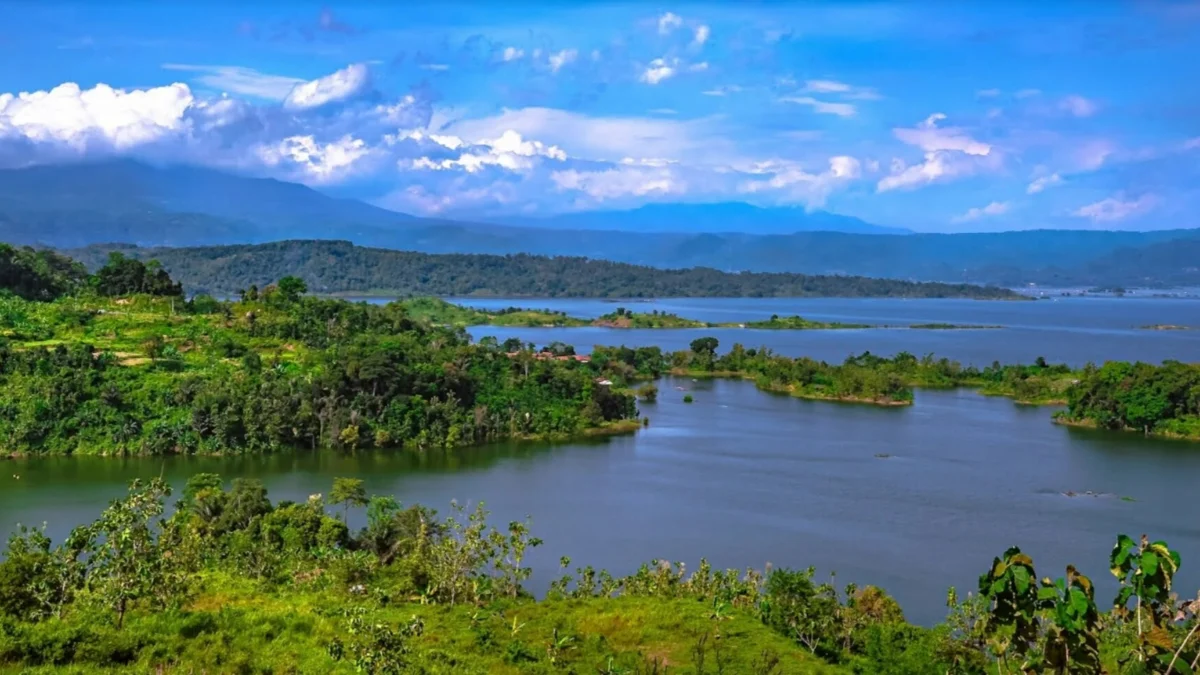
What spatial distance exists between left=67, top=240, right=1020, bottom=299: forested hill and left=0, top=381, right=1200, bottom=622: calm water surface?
10182 centimetres

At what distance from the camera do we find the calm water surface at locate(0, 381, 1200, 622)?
23.9 meters

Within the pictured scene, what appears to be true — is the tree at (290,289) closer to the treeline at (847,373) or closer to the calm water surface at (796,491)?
the treeline at (847,373)

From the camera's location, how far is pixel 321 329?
44.8 m

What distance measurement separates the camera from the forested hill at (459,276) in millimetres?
142000

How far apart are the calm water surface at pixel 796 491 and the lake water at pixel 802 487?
0.09m

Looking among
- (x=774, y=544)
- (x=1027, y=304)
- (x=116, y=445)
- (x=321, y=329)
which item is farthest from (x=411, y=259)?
(x=774, y=544)

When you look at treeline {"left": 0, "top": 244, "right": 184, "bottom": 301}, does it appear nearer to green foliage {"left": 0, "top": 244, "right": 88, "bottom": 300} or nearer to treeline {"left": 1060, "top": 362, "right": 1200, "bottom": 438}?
green foliage {"left": 0, "top": 244, "right": 88, "bottom": 300}

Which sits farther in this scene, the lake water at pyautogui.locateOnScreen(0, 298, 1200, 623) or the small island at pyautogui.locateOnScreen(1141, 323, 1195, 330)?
the small island at pyautogui.locateOnScreen(1141, 323, 1195, 330)

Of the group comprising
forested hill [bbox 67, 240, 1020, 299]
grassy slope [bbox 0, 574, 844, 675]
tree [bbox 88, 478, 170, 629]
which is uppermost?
forested hill [bbox 67, 240, 1020, 299]

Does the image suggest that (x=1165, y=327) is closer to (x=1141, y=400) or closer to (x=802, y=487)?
(x=1141, y=400)

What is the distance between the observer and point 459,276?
509 ft

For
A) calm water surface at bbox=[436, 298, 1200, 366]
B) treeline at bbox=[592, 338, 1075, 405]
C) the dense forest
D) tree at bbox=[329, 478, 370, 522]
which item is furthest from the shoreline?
tree at bbox=[329, 478, 370, 522]

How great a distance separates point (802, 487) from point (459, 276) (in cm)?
12710

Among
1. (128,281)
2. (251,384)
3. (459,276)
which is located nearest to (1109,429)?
(251,384)
